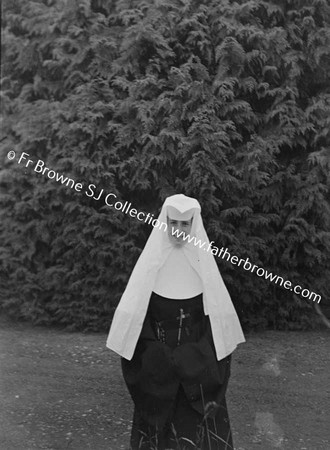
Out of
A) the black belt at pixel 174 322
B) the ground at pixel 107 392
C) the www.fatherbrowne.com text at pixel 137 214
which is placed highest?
the www.fatherbrowne.com text at pixel 137 214

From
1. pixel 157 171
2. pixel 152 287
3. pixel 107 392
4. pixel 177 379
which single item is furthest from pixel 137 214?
pixel 177 379

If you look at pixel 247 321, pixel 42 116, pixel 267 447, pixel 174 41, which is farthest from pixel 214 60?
pixel 267 447

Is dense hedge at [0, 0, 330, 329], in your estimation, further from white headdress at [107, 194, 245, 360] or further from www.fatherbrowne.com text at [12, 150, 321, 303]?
white headdress at [107, 194, 245, 360]

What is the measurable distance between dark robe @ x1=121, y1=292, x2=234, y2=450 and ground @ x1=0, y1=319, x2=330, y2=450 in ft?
2.50

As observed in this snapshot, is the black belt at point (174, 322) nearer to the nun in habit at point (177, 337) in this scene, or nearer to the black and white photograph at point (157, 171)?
the nun in habit at point (177, 337)

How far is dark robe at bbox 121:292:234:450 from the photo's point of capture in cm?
420

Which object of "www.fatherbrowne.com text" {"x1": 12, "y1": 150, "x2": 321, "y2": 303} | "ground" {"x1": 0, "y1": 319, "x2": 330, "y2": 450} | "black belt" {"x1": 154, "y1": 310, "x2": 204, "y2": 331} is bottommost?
"ground" {"x1": 0, "y1": 319, "x2": 330, "y2": 450}

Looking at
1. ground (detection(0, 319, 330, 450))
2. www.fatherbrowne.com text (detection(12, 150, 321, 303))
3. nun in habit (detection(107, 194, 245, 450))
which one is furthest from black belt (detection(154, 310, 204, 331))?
www.fatherbrowne.com text (detection(12, 150, 321, 303))

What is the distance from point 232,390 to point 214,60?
10.5 feet

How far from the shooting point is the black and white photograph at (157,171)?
6.79 meters

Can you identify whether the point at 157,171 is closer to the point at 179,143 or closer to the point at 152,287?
the point at 179,143

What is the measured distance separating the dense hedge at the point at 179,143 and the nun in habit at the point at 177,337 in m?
2.52

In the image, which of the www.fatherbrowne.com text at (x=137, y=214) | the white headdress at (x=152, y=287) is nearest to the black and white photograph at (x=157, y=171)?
the www.fatherbrowne.com text at (x=137, y=214)

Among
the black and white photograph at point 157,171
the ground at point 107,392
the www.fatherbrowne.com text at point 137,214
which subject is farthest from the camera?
the www.fatherbrowne.com text at point 137,214
